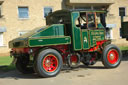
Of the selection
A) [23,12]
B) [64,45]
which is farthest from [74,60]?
[23,12]

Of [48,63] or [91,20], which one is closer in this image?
[48,63]

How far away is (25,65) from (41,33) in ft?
6.15

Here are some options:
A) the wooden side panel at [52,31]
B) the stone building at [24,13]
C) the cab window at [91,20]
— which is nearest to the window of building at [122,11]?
the stone building at [24,13]

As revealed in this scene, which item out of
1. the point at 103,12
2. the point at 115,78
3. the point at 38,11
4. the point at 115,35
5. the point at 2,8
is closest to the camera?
the point at 115,78

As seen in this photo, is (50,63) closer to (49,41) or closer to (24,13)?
(49,41)

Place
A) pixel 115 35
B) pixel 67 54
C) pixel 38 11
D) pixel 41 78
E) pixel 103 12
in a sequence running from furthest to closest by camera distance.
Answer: pixel 115 35, pixel 38 11, pixel 103 12, pixel 67 54, pixel 41 78

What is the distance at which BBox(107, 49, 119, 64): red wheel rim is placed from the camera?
770 cm

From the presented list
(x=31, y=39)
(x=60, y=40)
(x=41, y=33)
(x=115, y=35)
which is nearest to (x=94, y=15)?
(x=60, y=40)

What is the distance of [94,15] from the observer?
7.57 metres

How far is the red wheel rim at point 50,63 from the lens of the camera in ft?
21.2

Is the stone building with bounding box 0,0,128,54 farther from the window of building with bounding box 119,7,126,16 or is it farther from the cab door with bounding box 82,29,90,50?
the cab door with bounding box 82,29,90,50

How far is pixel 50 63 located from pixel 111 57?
8.86ft

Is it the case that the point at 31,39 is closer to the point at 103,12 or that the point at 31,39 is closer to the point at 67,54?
the point at 67,54

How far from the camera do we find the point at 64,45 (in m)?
7.16
